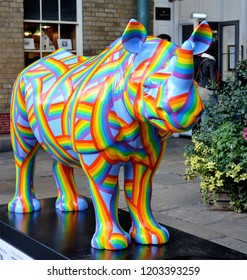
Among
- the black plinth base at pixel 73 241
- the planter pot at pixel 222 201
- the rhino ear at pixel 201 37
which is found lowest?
the planter pot at pixel 222 201

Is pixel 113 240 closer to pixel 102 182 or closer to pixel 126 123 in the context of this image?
pixel 102 182

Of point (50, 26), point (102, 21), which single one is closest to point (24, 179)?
point (50, 26)

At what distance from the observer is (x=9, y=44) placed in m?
10.2

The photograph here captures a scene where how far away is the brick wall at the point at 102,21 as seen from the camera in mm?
10852

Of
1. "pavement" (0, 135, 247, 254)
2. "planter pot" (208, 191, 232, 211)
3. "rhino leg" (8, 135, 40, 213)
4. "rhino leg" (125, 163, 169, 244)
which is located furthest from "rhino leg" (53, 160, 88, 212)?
"planter pot" (208, 191, 232, 211)

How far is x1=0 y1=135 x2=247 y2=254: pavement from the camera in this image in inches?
200

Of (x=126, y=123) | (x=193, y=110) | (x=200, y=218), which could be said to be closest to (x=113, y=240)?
(x=126, y=123)

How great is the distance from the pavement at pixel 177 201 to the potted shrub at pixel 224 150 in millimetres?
249

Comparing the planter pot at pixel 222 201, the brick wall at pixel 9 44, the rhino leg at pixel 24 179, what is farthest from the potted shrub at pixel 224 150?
the brick wall at pixel 9 44

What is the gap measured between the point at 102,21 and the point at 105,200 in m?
8.47

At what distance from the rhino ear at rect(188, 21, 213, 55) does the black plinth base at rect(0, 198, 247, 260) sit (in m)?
1.13

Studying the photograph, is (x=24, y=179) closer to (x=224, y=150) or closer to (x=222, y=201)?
(x=224, y=150)

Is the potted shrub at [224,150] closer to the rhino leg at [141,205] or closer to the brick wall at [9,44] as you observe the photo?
the rhino leg at [141,205]

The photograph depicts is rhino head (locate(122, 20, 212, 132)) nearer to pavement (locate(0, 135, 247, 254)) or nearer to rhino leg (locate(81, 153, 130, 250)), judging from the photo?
rhino leg (locate(81, 153, 130, 250))
